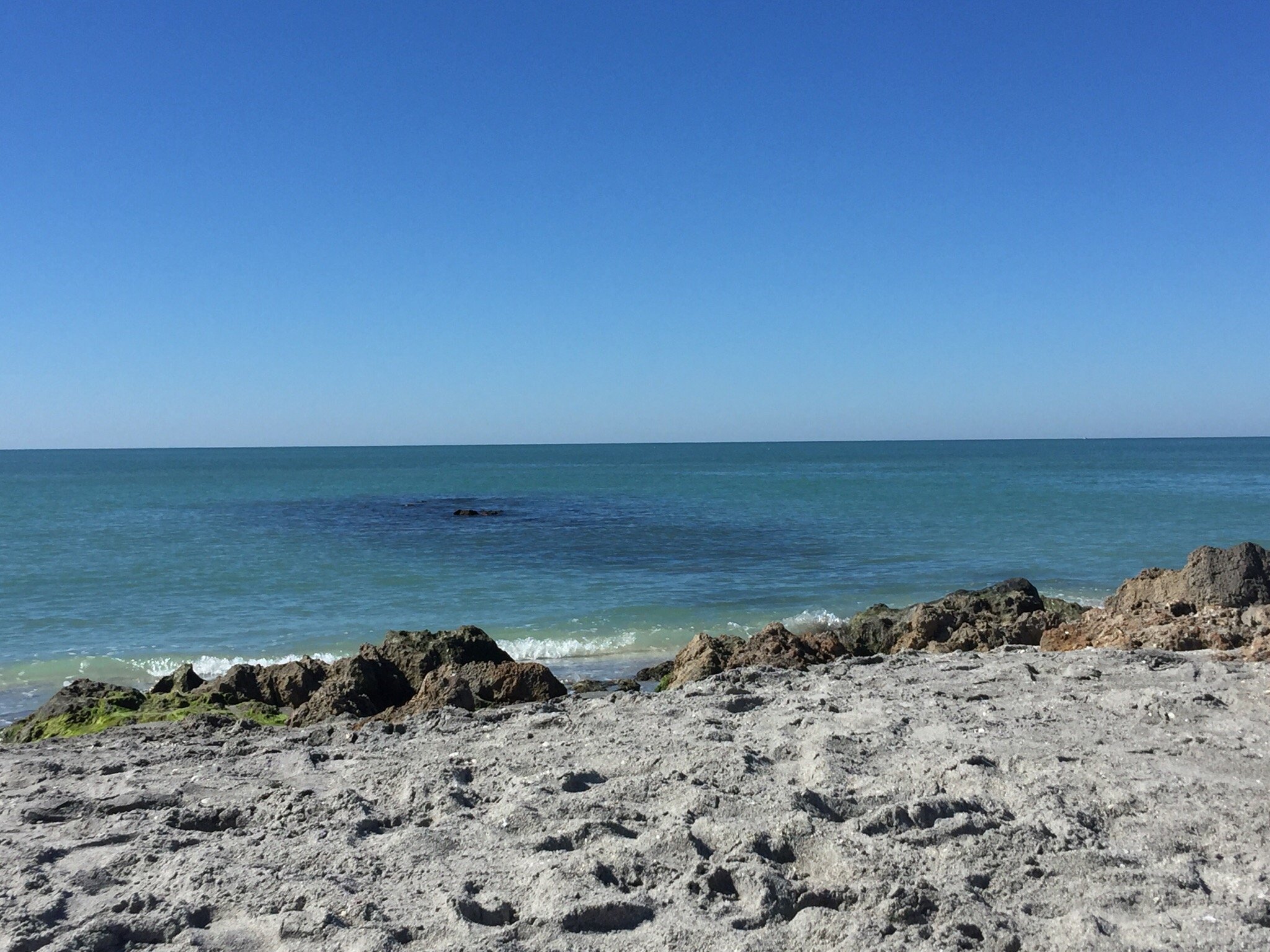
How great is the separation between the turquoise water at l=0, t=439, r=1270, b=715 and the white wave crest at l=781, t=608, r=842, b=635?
0.09 m

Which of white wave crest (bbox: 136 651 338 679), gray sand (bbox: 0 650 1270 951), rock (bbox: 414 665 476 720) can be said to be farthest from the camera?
white wave crest (bbox: 136 651 338 679)

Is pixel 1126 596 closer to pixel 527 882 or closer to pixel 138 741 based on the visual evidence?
pixel 527 882

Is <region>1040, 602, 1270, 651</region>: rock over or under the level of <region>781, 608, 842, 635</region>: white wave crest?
over

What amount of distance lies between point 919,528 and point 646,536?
8897 mm

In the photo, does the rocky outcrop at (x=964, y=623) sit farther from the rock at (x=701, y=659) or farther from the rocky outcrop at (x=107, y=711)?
the rocky outcrop at (x=107, y=711)

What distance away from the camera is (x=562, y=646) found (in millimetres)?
14188

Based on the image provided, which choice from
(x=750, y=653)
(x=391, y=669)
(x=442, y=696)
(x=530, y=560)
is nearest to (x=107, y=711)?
(x=391, y=669)

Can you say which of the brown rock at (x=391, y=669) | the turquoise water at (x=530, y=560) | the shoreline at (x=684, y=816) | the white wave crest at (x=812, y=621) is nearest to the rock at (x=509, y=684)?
the brown rock at (x=391, y=669)

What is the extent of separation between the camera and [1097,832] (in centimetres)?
474

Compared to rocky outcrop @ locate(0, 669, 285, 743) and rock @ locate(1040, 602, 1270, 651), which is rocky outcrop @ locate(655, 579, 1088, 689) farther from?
rocky outcrop @ locate(0, 669, 285, 743)

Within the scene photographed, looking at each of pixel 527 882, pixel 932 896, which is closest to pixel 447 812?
pixel 527 882

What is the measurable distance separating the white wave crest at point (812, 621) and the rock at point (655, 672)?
3.46m

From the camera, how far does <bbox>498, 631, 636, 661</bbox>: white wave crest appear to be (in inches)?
A: 543

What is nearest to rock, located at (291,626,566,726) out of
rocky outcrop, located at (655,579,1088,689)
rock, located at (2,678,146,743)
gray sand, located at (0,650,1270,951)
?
gray sand, located at (0,650,1270,951)
